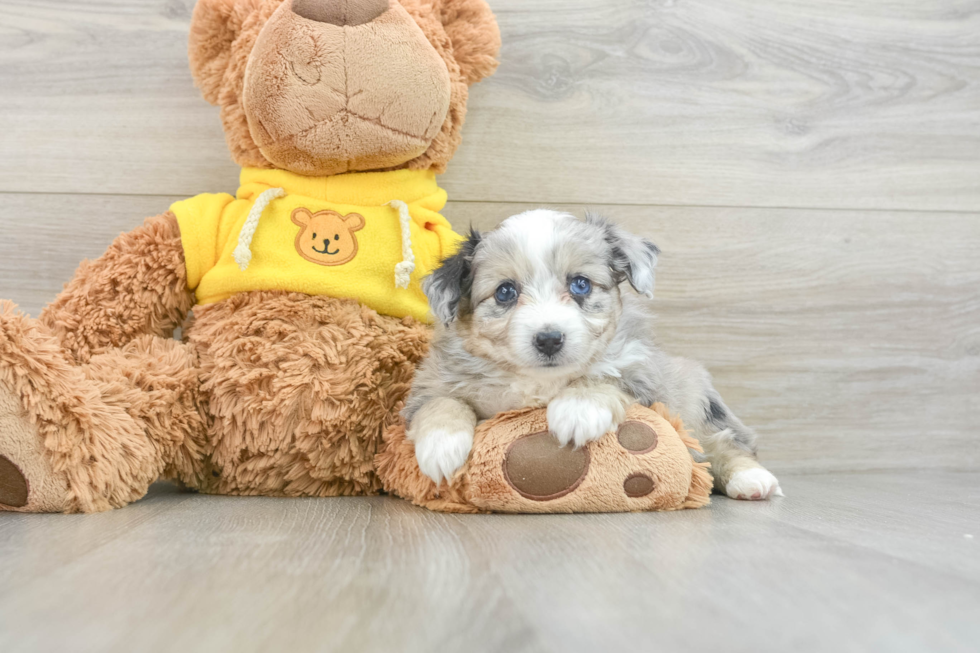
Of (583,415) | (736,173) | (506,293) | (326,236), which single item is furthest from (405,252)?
(736,173)

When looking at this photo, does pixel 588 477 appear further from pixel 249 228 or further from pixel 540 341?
pixel 249 228

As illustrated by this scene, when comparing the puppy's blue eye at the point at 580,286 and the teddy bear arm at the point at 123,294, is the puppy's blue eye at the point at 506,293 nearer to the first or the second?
the puppy's blue eye at the point at 580,286

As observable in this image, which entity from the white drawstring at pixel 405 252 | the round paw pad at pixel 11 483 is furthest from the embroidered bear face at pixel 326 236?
the round paw pad at pixel 11 483

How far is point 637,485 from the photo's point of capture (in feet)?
4.94

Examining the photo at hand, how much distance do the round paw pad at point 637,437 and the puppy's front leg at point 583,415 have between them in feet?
0.07

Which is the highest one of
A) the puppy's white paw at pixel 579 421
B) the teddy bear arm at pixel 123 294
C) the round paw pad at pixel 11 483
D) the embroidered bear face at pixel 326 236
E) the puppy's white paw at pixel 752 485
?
the embroidered bear face at pixel 326 236

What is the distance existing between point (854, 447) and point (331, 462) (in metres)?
1.76

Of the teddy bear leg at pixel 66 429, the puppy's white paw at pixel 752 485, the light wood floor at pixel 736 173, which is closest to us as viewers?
the teddy bear leg at pixel 66 429

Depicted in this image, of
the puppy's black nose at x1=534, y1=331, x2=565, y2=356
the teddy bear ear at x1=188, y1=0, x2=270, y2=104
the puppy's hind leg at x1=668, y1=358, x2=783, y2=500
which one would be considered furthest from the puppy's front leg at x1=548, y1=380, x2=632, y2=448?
the teddy bear ear at x1=188, y1=0, x2=270, y2=104

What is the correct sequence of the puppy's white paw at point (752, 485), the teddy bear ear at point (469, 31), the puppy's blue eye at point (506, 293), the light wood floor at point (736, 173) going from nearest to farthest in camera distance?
the puppy's blue eye at point (506, 293), the puppy's white paw at point (752, 485), the teddy bear ear at point (469, 31), the light wood floor at point (736, 173)

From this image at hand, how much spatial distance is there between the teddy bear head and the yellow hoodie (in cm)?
6

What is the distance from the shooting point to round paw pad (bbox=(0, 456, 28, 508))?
1.45 metres

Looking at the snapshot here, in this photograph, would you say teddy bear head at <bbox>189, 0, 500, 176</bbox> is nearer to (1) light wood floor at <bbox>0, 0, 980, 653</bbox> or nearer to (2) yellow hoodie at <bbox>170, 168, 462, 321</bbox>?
(2) yellow hoodie at <bbox>170, 168, 462, 321</bbox>

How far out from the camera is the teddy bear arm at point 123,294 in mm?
1786
